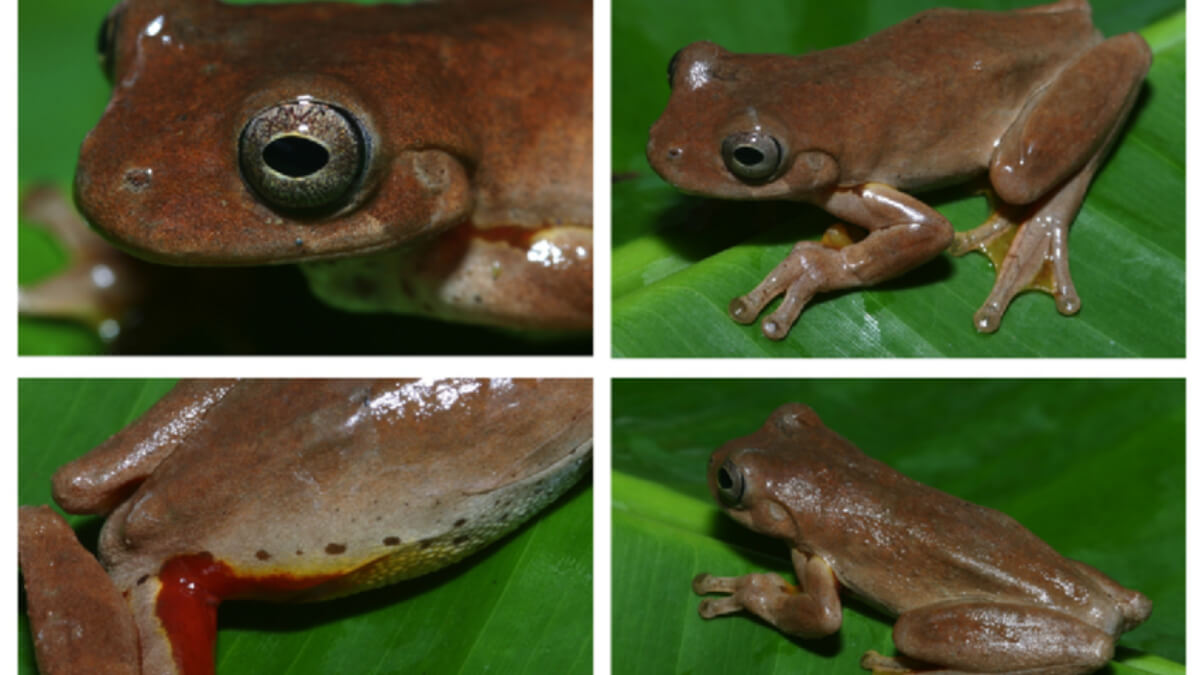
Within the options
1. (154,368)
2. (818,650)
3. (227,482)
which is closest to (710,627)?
(818,650)

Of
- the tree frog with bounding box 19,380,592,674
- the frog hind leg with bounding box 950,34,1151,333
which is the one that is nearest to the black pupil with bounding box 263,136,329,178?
the tree frog with bounding box 19,380,592,674

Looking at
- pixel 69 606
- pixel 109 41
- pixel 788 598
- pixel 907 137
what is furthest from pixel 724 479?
pixel 109 41

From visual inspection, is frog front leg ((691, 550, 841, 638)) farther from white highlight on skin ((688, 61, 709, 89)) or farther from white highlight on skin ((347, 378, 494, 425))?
white highlight on skin ((688, 61, 709, 89))

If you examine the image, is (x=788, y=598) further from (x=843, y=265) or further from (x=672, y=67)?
(x=672, y=67)

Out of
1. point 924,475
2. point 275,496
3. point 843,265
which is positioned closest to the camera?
point 275,496

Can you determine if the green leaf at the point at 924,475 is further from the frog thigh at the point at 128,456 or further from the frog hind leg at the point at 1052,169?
the frog thigh at the point at 128,456

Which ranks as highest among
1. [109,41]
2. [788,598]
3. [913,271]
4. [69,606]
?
[109,41]

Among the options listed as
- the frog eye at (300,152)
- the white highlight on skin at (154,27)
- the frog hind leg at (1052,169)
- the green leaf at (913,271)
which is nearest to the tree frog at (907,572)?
the green leaf at (913,271)
